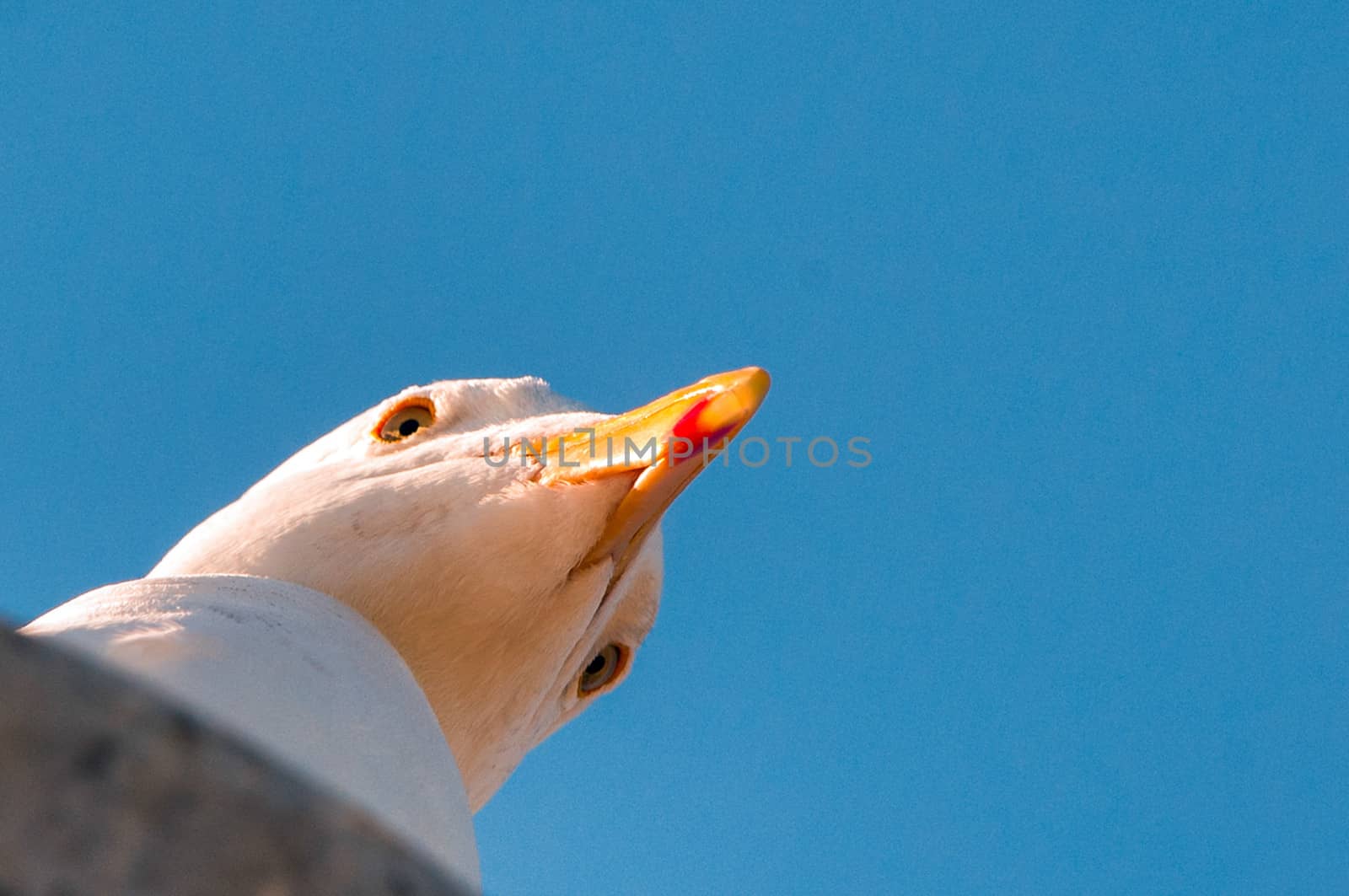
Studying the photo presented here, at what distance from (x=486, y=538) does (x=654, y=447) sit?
57 centimetres

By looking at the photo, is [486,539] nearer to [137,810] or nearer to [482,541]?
[482,541]

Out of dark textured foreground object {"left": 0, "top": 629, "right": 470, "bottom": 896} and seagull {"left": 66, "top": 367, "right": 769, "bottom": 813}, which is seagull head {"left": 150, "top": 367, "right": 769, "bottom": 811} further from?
dark textured foreground object {"left": 0, "top": 629, "right": 470, "bottom": 896}

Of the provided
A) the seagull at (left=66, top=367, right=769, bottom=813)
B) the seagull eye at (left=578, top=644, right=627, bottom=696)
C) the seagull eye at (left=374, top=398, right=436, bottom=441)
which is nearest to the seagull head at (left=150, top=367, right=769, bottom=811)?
the seagull at (left=66, top=367, right=769, bottom=813)

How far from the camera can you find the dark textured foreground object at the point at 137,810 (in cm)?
61

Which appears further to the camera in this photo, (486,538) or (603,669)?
(603,669)

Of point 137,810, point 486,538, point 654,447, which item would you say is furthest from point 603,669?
point 137,810

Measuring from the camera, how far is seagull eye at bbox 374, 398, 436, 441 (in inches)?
175

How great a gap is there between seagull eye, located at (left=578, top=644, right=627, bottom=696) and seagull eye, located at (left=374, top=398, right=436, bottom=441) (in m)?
1.05

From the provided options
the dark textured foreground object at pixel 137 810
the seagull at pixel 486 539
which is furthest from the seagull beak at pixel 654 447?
the dark textured foreground object at pixel 137 810

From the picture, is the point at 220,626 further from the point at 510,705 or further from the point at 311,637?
the point at 510,705

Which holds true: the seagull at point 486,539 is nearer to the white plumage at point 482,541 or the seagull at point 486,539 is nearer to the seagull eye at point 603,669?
the white plumage at point 482,541

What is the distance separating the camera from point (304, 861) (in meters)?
0.64

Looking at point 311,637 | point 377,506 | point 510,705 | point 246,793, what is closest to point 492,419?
point 377,506

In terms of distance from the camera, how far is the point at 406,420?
4555mm
